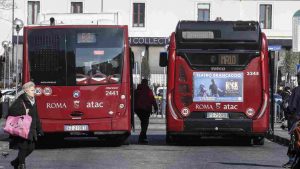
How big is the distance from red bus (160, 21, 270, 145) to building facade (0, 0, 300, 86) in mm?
52774

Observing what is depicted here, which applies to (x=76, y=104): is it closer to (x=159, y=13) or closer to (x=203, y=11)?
(x=159, y=13)

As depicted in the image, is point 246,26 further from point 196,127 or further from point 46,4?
point 46,4

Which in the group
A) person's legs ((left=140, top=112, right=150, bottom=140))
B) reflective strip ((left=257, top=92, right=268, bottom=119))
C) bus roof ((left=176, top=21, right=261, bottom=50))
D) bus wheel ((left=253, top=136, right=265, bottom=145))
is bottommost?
bus wheel ((left=253, top=136, right=265, bottom=145))

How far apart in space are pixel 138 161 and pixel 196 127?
4.54 metres

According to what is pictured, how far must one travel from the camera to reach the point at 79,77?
22.3 m

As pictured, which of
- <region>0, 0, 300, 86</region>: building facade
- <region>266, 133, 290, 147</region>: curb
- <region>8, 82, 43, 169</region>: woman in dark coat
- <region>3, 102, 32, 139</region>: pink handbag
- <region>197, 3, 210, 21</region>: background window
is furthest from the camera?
<region>197, 3, 210, 21</region>: background window

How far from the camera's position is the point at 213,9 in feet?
254

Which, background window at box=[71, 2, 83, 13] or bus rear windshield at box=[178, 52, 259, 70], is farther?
background window at box=[71, 2, 83, 13]

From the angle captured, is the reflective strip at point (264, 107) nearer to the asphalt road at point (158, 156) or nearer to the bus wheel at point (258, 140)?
the asphalt road at point (158, 156)

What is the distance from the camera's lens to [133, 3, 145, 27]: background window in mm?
77312

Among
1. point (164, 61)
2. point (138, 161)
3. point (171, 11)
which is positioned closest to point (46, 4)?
point (171, 11)

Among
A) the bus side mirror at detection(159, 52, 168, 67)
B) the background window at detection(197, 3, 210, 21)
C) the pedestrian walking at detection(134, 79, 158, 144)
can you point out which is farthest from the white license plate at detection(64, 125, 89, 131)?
the background window at detection(197, 3, 210, 21)

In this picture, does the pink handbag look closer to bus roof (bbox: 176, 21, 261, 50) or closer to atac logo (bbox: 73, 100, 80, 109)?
atac logo (bbox: 73, 100, 80, 109)

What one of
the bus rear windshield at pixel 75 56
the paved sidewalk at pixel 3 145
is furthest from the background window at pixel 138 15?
the bus rear windshield at pixel 75 56
